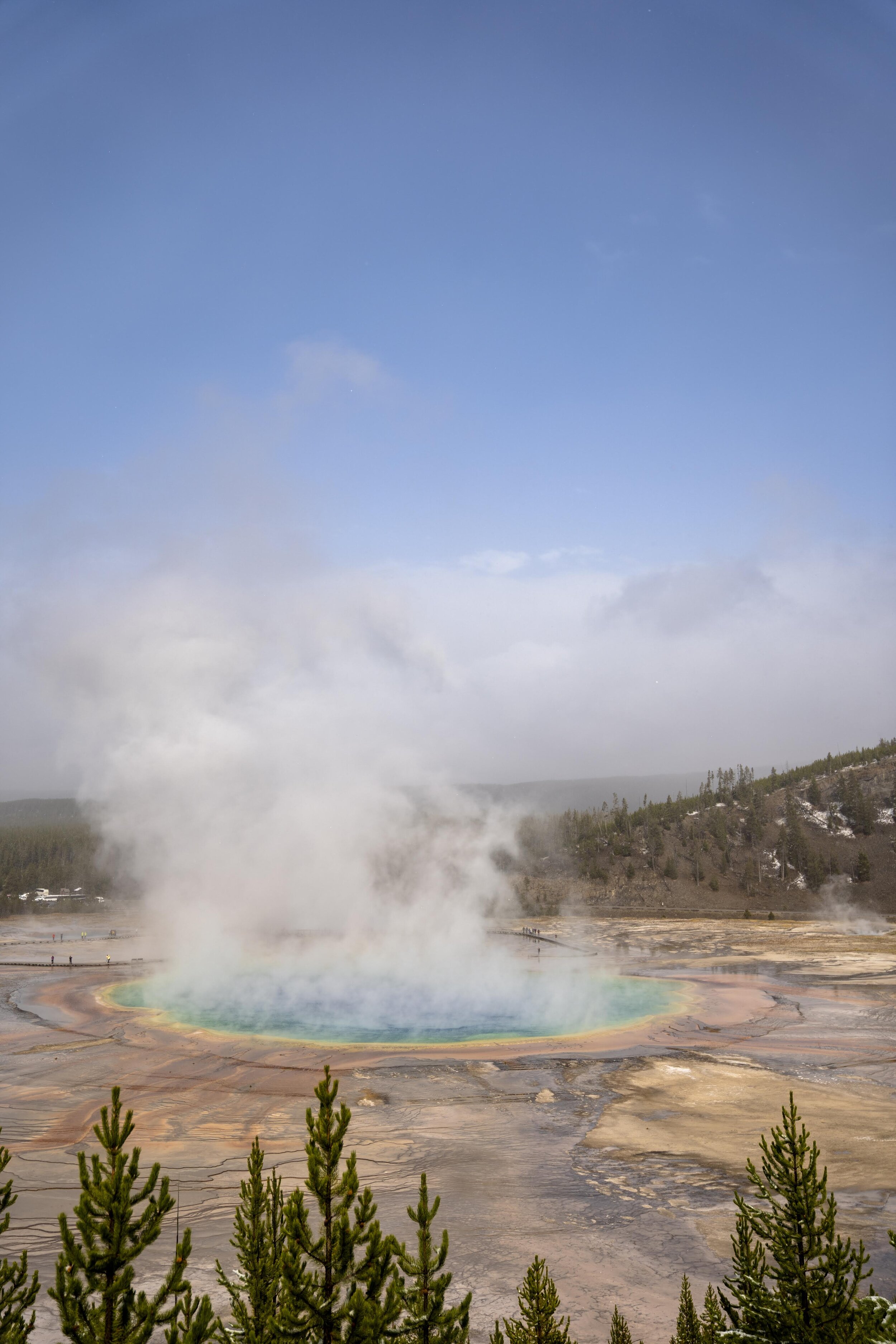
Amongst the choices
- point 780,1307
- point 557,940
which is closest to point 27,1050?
point 780,1307

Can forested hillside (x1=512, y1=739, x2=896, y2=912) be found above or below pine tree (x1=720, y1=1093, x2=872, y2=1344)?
below

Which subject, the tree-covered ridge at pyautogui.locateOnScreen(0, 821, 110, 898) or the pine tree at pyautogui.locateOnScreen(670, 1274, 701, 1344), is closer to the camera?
the pine tree at pyautogui.locateOnScreen(670, 1274, 701, 1344)

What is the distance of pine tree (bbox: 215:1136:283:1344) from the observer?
9.49 meters

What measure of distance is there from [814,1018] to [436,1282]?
42.5m

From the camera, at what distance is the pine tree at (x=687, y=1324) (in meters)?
11.8

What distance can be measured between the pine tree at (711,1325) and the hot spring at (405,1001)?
27.9 metres

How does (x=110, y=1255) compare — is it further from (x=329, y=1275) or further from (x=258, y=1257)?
(x=258, y=1257)

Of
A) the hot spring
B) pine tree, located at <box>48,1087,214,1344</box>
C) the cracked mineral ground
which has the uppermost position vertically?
pine tree, located at <box>48,1087,214,1344</box>

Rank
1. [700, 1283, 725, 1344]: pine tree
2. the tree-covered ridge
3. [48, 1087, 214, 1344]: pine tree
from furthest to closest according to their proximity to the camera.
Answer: the tree-covered ridge → [700, 1283, 725, 1344]: pine tree → [48, 1087, 214, 1344]: pine tree

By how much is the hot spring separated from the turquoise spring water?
10 centimetres

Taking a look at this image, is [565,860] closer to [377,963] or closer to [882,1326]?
[377,963]

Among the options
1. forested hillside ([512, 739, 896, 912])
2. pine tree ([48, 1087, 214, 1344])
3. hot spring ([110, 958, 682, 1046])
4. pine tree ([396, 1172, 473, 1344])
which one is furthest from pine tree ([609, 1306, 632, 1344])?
forested hillside ([512, 739, 896, 912])

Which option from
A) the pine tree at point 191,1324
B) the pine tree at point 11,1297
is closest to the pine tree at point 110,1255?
the pine tree at point 191,1324

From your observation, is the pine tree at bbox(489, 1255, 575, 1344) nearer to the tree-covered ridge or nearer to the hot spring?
the hot spring
